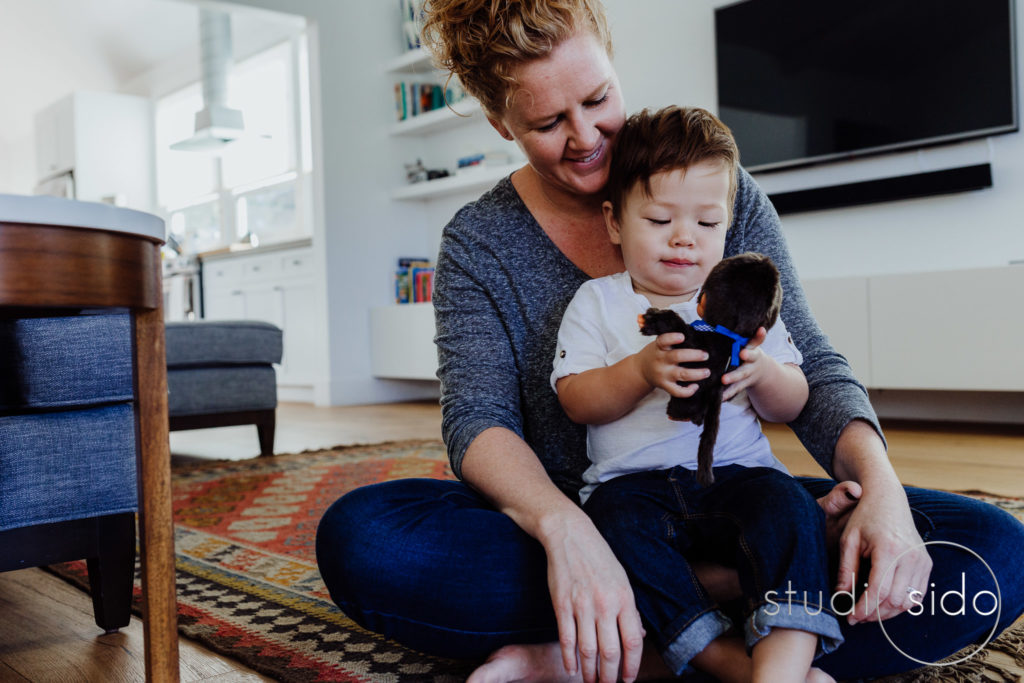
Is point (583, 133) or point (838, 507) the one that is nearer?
point (838, 507)

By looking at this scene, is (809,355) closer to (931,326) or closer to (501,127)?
(501,127)

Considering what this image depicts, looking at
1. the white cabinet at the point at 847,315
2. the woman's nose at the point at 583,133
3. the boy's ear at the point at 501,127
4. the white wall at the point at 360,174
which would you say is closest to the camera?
the woman's nose at the point at 583,133

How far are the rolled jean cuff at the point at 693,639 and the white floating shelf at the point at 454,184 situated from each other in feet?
12.1

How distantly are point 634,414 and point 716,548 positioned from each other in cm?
16

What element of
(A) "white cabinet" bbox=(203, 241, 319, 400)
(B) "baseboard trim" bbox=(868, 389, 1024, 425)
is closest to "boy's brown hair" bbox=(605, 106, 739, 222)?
(B) "baseboard trim" bbox=(868, 389, 1024, 425)

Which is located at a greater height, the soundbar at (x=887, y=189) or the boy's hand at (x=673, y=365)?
the soundbar at (x=887, y=189)

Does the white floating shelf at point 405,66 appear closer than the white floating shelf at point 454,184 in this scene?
No

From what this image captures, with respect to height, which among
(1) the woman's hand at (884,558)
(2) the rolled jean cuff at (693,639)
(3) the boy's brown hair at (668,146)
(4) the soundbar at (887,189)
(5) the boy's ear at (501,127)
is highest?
(4) the soundbar at (887,189)

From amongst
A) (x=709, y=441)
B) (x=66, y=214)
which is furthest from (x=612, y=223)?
(x=66, y=214)

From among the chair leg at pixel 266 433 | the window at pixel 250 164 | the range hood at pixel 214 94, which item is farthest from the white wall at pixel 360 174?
the chair leg at pixel 266 433

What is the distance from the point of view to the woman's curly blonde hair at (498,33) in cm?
101

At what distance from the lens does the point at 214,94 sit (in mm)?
6004

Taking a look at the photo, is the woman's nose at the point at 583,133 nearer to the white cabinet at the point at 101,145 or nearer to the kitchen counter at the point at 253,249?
the kitchen counter at the point at 253,249

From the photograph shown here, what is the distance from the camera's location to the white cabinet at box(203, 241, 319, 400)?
5215 millimetres
